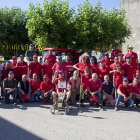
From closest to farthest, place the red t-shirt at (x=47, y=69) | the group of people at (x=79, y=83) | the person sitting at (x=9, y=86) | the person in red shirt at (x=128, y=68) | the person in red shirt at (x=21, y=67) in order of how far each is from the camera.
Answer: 1. the group of people at (x=79, y=83)
2. the person sitting at (x=9, y=86)
3. the person in red shirt at (x=128, y=68)
4. the person in red shirt at (x=21, y=67)
5. the red t-shirt at (x=47, y=69)

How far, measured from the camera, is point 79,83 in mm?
7438

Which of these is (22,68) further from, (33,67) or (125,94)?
(125,94)

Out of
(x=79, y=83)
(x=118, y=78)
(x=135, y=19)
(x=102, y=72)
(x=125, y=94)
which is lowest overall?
(x=125, y=94)

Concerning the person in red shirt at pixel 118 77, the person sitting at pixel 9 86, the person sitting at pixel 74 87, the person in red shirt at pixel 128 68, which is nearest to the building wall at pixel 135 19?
the person in red shirt at pixel 128 68

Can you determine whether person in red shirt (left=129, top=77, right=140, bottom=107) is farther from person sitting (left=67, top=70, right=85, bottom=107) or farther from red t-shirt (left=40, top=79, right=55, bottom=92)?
red t-shirt (left=40, top=79, right=55, bottom=92)

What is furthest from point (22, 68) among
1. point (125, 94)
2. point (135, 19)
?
point (135, 19)

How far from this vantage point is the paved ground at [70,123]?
4258 mm

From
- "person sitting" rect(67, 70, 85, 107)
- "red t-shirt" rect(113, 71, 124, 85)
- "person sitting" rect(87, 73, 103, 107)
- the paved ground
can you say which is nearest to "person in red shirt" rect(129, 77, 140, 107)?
the paved ground

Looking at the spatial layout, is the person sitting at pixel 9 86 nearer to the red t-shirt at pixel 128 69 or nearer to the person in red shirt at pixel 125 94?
the person in red shirt at pixel 125 94

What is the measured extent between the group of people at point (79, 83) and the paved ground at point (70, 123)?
507 mm

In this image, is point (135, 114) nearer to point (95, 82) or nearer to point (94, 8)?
point (95, 82)

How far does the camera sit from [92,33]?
17.1 m

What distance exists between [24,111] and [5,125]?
1.40 metres

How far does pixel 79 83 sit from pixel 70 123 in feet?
8.30
